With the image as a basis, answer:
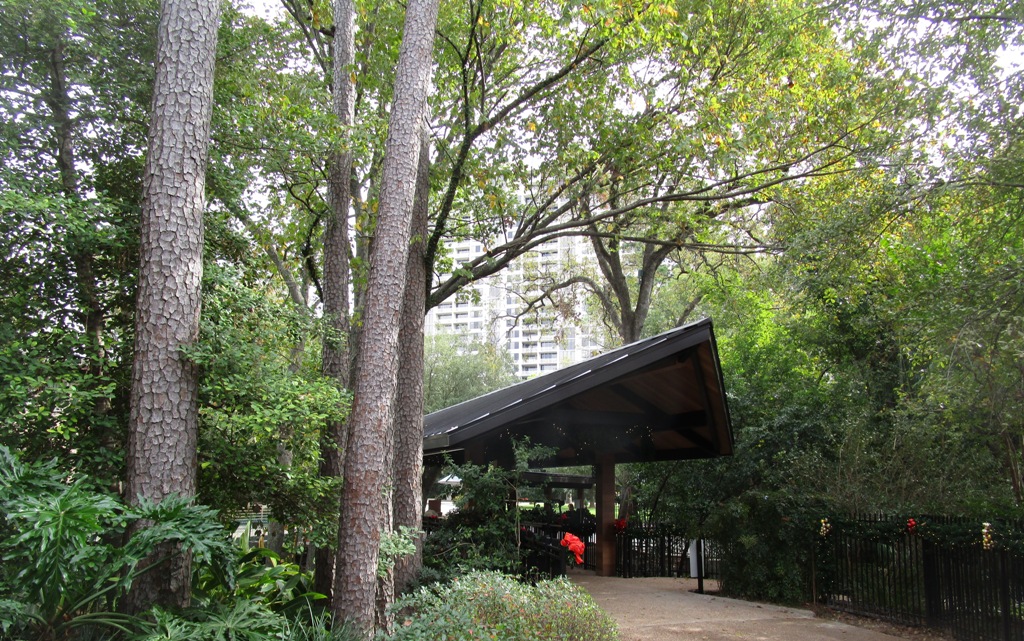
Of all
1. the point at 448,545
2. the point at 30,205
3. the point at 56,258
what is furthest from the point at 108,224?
the point at 448,545

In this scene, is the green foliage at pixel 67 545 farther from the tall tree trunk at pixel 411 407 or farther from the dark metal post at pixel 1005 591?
the dark metal post at pixel 1005 591

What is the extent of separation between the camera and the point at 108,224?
5598 mm

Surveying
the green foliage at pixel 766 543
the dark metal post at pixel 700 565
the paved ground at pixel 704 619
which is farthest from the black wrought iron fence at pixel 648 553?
the green foliage at pixel 766 543

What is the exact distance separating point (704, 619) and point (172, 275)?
7.99 m

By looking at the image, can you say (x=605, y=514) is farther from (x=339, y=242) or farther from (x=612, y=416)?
(x=339, y=242)

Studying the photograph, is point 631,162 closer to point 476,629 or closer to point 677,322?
point 476,629

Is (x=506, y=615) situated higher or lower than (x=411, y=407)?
lower

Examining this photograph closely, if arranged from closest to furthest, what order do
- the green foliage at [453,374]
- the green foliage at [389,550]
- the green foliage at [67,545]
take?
the green foliage at [67,545] < the green foliage at [389,550] < the green foliage at [453,374]

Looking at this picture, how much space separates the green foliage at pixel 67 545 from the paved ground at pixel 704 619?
5424 millimetres

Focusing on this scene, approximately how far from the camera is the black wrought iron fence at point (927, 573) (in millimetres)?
7977

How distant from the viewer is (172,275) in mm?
5391

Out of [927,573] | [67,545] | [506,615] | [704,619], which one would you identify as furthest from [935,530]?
[67,545]

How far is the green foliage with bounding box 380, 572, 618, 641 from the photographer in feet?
16.9

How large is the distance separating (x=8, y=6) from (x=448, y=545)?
709cm
